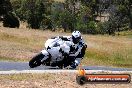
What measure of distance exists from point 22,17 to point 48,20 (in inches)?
354

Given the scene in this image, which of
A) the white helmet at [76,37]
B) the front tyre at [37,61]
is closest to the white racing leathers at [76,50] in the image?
the white helmet at [76,37]

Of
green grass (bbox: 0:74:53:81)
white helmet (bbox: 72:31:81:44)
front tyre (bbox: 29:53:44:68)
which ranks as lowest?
front tyre (bbox: 29:53:44:68)

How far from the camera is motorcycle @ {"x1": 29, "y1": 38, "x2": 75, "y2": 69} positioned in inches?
690

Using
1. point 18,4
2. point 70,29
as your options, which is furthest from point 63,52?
point 18,4

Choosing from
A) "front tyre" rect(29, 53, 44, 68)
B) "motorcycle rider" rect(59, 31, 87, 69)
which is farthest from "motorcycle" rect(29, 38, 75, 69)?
"motorcycle rider" rect(59, 31, 87, 69)

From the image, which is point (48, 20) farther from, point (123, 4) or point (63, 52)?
point (63, 52)

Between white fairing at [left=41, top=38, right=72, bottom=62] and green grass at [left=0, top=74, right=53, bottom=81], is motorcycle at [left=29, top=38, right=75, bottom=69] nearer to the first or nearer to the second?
white fairing at [left=41, top=38, right=72, bottom=62]

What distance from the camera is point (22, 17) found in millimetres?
117562

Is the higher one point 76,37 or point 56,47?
point 76,37

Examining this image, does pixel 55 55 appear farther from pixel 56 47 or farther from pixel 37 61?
pixel 37 61

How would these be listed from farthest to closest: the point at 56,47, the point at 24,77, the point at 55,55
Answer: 1. the point at 55,55
2. the point at 56,47
3. the point at 24,77

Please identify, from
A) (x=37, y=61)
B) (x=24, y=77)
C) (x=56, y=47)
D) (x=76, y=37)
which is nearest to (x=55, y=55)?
(x=56, y=47)

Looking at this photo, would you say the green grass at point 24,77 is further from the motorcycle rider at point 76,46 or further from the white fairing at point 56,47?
the motorcycle rider at point 76,46

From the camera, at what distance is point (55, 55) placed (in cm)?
1769
